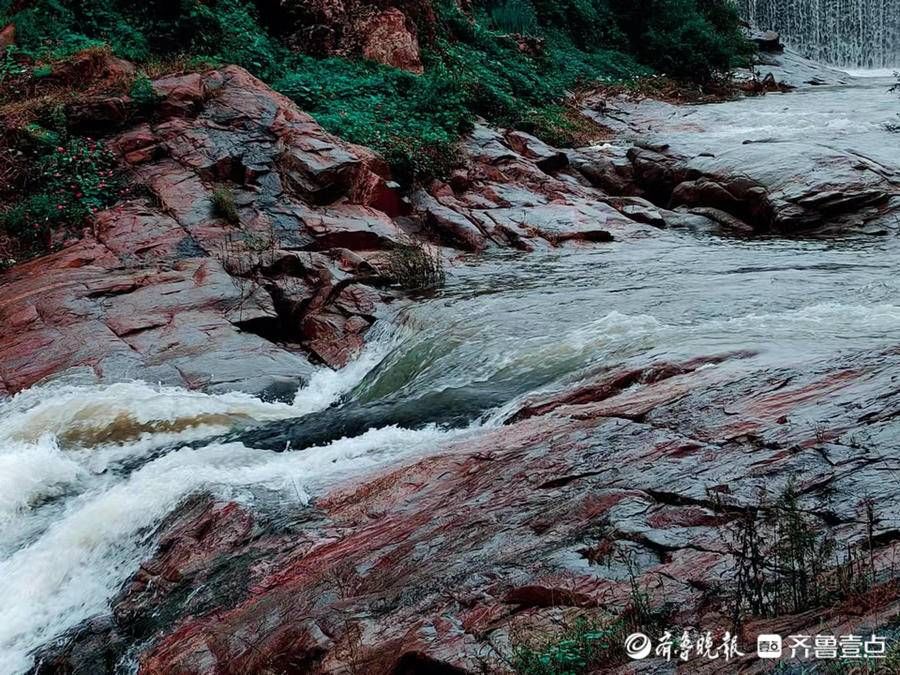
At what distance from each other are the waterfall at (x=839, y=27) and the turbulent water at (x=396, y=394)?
22.1 m

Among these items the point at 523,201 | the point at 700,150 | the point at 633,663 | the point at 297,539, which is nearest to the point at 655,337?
the point at 297,539

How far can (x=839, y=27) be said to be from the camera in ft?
90.5

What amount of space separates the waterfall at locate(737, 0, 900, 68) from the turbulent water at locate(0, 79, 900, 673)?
72.4 feet

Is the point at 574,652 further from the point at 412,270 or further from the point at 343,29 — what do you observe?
the point at 343,29

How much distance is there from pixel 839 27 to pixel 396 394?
28112 mm

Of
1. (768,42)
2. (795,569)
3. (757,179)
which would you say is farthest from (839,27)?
(795,569)

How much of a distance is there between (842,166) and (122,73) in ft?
32.0

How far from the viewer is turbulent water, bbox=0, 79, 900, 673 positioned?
4.54m

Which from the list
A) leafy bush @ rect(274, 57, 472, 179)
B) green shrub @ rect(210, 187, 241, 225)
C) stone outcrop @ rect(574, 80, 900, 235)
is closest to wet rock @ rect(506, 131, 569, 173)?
stone outcrop @ rect(574, 80, 900, 235)

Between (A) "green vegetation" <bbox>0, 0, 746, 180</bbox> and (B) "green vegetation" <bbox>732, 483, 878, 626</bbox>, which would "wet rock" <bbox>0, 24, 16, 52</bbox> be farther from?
(B) "green vegetation" <bbox>732, 483, 878, 626</bbox>

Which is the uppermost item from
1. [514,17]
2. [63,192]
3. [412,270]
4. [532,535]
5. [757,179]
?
[514,17]

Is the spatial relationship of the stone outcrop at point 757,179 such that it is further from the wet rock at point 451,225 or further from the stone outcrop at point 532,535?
the stone outcrop at point 532,535

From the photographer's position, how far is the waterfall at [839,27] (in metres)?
27.5

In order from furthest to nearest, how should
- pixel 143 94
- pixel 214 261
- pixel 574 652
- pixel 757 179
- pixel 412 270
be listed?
1. pixel 757 179
2. pixel 143 94
3. pixel 412 270
4. pixel 214 261
5. pixel 574 652
